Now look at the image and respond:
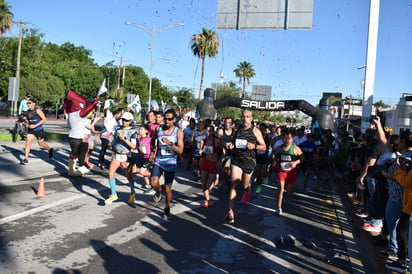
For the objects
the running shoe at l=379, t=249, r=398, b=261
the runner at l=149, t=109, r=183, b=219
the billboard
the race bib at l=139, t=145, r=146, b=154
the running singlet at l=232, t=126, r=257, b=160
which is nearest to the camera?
the running shoe at l=379, t=249, r=398, b=261

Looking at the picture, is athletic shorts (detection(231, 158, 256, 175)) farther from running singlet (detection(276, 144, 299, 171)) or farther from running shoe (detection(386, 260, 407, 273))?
running shoe (detection(386, 260, 407, 273))

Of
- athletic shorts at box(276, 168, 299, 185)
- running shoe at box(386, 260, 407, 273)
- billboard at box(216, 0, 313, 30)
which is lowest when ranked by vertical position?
running shoe at box(386, 260, 407, 273)

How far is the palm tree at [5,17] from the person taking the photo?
42.6m

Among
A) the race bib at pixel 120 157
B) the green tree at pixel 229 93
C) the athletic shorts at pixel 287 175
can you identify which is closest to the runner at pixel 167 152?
the race bib at pixel 120 157

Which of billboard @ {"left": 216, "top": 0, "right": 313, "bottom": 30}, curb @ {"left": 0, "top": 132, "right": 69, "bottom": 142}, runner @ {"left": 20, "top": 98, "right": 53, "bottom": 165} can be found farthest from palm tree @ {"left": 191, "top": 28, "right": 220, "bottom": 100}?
runner @ {"left": 20, "top": 98, "right": 53, "bottom": 165}

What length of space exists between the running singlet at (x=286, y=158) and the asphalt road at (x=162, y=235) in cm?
94

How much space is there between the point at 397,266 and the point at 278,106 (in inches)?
725

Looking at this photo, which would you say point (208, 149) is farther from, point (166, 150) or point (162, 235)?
point (162, 235)

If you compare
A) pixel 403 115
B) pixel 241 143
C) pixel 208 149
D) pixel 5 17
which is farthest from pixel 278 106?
pixel 5 17

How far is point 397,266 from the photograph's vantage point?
5.04m

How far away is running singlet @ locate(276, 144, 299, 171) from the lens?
25.7ft

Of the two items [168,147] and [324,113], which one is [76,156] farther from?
[324,113]

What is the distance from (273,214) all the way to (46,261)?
451cm

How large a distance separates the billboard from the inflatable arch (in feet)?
23.8
